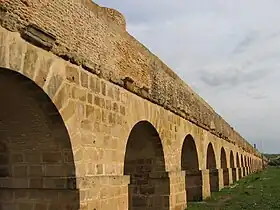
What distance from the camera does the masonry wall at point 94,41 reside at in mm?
4719

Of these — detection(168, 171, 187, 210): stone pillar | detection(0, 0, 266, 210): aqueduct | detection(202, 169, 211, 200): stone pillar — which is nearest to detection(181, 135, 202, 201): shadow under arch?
detection(202, 169, 211, 200): stone pillar

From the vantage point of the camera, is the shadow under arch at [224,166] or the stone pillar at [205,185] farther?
the shadow under arch at [224,166]

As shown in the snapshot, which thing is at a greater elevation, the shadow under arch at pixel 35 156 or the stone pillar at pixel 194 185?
the shadow under arch at pixel 35 156

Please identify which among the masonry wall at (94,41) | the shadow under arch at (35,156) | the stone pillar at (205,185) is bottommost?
the stone pillar at (205,185)

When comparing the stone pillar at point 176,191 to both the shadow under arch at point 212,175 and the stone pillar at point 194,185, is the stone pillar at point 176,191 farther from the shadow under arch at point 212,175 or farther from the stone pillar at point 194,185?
the shadow under arch at point 212,175

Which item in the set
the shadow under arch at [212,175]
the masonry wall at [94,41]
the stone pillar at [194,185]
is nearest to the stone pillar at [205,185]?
the stone pillar at [194,185]

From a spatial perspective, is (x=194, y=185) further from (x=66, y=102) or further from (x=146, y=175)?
(x=66, y=102)

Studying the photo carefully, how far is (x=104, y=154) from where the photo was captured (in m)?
6.32

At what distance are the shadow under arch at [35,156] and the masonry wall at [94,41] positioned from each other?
775mm

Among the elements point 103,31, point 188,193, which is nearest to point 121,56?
point 103,31

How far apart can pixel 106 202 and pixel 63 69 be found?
2.08 meters

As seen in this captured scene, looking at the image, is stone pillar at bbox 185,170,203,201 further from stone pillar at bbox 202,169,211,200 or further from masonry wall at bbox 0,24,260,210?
masonry wall at bbox 0,24,260,210

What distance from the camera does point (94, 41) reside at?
6.40 m

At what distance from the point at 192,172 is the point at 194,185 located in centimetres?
40
